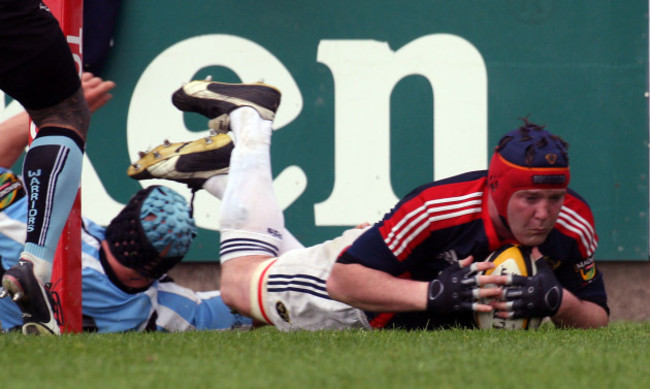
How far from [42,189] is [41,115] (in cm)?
31

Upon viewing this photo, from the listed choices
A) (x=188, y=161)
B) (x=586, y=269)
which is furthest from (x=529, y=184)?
(x=188, y=161)

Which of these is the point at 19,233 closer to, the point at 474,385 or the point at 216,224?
the point at 216,224

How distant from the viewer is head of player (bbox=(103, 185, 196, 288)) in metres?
4.64

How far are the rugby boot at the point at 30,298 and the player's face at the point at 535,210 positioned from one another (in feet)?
5.62

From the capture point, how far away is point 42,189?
12.1 ft

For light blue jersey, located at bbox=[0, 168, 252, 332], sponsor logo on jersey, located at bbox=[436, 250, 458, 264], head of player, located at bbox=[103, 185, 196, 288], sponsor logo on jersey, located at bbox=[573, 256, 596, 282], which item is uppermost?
sponsor logo on jersey, located at bbox=[436, 250, 458, 264]

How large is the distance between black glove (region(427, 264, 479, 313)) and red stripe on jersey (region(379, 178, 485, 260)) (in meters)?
0.19

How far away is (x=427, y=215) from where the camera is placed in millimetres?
4039

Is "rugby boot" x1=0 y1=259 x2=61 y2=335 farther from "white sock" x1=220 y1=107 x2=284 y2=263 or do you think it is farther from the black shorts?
"white sock" x1=220 y1=107 x2=284 y2=263

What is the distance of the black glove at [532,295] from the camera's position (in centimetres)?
399

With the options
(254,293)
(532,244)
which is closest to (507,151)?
(532,244)

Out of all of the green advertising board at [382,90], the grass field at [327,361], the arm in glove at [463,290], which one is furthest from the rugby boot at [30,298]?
the green advertising board at [382,90]

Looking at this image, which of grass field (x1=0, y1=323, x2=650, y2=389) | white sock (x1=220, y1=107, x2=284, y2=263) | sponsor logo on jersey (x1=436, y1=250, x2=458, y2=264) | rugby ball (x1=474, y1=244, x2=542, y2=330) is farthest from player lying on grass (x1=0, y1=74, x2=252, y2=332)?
rugby ball (x1=474, y1=244, x2=542, y2=330)

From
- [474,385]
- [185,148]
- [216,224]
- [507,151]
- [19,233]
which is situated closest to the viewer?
[474,385]
